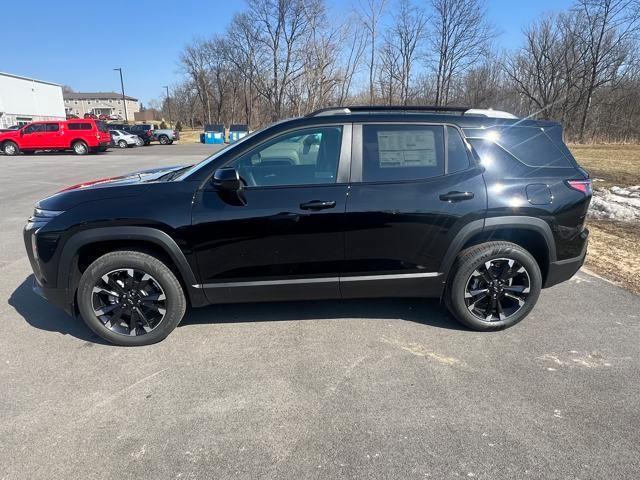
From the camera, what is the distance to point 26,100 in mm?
46219

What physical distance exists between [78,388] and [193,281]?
1076mm

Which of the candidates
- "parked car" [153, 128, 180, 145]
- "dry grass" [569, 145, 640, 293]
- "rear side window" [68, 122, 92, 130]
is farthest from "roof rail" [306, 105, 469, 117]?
"parked car" [153, 128, 180, 145]

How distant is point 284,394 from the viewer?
266cm

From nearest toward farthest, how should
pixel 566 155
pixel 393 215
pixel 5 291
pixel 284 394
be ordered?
pixel 284 394 < pixel 393 215 < pixel 566 155 < pixel 5 291

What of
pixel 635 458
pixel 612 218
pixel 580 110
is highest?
pixel 580 110

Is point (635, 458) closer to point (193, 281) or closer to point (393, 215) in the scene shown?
point (393, 215)

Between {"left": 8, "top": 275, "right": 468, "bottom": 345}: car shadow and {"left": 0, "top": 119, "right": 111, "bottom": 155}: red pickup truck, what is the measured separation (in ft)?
78.6

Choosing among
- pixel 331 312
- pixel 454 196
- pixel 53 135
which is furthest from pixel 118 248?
pixel 53 135

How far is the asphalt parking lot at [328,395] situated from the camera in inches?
83.4

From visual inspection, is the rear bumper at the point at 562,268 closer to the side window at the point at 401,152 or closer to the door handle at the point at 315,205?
the side window at the point at 401,152

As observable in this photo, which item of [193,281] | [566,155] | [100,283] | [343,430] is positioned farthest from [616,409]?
[100,283]

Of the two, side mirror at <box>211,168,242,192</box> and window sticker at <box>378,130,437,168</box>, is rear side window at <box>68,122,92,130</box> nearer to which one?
side mirror at <box>211,168,242,192</box>

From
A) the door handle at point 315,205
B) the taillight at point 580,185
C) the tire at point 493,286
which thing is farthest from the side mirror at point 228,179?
the taillight at point 580,185

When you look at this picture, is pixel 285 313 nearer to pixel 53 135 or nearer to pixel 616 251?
pixel 616 251
